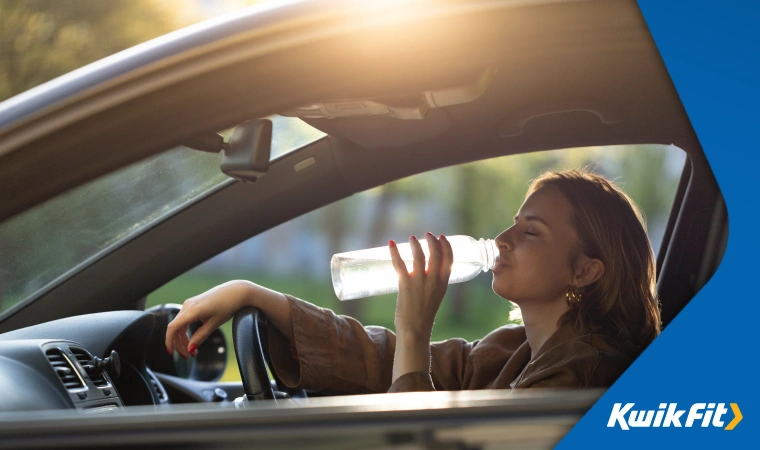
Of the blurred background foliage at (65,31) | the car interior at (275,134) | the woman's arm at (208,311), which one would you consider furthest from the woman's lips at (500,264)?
the blurred background foliage at (65,31)

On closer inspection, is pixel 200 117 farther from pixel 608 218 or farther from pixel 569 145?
pixel 569 145

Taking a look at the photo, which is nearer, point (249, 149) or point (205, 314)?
point (249, 149)

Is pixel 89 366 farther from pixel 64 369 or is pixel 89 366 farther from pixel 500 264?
pixel 500 264

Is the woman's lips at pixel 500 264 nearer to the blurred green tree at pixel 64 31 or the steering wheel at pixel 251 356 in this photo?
the steering wheel at pixel 251 356

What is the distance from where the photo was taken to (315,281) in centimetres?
2155

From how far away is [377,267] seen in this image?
2029 millimetres

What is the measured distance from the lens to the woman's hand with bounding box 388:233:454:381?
5.36ft

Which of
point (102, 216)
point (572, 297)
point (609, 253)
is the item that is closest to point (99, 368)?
point (102, 216)

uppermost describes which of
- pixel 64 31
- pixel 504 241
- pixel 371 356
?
pixel 64 31

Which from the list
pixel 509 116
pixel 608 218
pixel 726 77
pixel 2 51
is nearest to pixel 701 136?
pixel 726 77

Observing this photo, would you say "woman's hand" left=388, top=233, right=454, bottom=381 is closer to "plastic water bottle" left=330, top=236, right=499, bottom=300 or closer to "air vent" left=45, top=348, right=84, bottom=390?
"plastic water bottle" left=330, top=236, right=499, bottom=300

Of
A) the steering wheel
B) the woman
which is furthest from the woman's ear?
the steering wheel

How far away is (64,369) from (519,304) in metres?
0.98

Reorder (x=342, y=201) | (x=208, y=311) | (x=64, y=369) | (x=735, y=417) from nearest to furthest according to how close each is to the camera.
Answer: (x=735, y=417)
(x=64, y=369)
(x=208, y=311)
(x=342, y=201)
